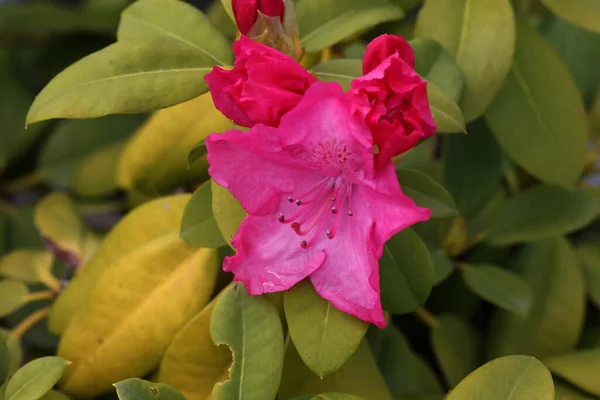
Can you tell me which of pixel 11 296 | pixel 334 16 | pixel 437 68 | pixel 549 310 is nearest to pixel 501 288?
pixel 549 310

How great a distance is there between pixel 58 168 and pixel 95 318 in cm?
62

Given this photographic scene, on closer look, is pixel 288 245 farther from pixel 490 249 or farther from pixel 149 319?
pixel 490 249

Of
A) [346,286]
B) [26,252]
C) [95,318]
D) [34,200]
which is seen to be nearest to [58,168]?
[34,200]

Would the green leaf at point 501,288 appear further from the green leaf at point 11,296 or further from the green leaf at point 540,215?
→ the green leaf at point 11,296

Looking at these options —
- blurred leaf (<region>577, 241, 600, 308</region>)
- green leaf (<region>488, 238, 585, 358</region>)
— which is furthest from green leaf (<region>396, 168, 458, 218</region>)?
blurred leaf (<region>577, 241, 600, 308</region>)

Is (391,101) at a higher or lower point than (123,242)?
higher

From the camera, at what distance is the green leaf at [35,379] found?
71cm

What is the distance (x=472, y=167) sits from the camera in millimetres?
1061

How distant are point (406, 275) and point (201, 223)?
0.26 m

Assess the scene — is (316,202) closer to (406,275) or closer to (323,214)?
(323,214)

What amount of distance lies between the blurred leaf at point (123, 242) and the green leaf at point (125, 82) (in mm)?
187

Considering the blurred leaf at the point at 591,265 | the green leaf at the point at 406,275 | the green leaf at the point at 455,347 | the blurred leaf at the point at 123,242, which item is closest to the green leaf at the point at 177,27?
the blurred leaf at the point at 123,242

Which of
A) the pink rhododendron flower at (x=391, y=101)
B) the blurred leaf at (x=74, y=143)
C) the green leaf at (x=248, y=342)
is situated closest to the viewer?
the pink rhododendron flower at (x=391, y=101)

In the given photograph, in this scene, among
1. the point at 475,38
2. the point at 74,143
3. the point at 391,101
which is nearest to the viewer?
the point at 391,101
